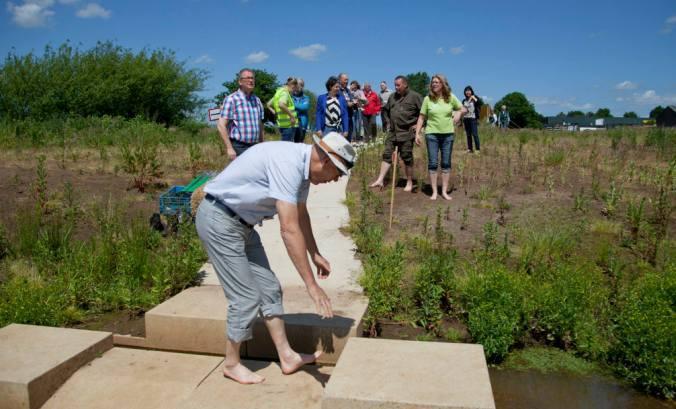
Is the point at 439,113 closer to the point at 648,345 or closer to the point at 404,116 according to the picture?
the point at 404,116

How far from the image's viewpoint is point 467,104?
13.2 meters

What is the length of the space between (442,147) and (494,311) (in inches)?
172

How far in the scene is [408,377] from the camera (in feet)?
11.2

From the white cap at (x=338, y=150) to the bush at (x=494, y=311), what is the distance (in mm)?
2079

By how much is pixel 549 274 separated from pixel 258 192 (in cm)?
348

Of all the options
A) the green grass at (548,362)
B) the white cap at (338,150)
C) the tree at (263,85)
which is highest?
the tree at (263,85)

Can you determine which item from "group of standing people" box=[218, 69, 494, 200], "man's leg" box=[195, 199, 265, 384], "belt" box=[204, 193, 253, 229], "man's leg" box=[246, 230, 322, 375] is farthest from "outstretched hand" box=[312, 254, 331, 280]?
"group of standing people" box=[218, 69, 494, 200]

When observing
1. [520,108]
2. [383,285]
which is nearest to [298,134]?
[383,285]

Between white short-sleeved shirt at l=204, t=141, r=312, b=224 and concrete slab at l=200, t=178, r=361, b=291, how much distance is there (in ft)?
7.58

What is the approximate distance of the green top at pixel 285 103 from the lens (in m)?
10.3

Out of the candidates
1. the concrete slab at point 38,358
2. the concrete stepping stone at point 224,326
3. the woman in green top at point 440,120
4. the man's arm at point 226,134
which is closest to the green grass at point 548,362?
the concrete stepping stone at point 224,326

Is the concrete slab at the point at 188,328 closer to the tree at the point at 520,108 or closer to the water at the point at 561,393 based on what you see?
the water at the point at 561,393

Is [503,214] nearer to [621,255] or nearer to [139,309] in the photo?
[621,255]

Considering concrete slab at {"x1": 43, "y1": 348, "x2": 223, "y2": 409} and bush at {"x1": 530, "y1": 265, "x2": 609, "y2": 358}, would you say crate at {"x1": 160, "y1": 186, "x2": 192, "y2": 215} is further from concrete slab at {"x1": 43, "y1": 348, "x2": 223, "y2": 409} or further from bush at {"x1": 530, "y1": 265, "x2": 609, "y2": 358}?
bush at {"x1": 530, "y1": 265, "x2": 609, "y2": 358}
